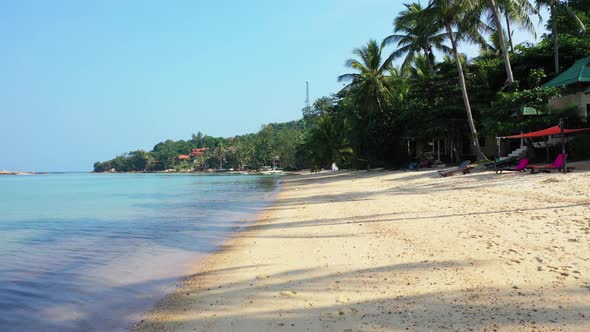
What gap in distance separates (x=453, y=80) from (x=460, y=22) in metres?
5.61

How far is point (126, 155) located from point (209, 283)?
586 feet

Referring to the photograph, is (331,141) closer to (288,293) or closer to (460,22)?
(460,22)

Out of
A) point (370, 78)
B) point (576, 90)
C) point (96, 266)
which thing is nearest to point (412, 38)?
point (370, 78)

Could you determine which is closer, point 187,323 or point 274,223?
point 187,323

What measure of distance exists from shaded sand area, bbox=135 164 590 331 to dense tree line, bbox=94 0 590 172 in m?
12.3

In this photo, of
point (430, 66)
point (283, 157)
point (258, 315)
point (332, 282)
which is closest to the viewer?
point (258, 315)

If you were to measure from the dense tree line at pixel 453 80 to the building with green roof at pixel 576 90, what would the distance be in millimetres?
1231

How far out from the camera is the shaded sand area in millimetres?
3566

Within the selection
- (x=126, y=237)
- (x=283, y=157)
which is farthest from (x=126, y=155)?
(x=126, y=237)

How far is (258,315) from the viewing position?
405cm

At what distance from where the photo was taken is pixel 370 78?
103 feet

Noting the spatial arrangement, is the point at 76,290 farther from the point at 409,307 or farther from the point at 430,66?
the point at 430,66

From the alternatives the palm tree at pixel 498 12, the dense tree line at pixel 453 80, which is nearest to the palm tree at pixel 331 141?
the dense tree line at pixel 453 80

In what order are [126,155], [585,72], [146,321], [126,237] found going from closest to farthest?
[146,321] → [126,237] → [585,72] → [126,155]
